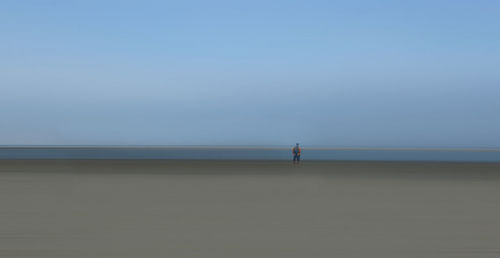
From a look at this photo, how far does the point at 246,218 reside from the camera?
309 inches

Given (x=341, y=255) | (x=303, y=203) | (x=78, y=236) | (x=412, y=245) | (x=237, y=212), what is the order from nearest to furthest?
(x=341, y=255) < (x=412, y=245) < (x=78, y=236) < (x=237, y=212) < (x=303, y=203)

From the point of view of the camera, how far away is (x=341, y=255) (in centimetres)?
561

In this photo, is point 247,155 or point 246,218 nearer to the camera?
point 246,218

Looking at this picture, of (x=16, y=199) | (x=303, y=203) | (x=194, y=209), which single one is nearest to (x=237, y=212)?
(x=194, y=209)

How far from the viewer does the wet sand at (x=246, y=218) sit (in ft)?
19.2

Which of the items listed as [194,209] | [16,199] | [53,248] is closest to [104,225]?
[53,248]

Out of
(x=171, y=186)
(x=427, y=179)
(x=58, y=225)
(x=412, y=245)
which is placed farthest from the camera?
(x=427, y=179)

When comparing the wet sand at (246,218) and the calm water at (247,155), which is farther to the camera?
the calm water at (247,155)

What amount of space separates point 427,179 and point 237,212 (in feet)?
30.7

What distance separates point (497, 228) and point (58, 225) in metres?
8.44

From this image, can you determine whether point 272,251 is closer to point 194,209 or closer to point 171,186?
point 194,209

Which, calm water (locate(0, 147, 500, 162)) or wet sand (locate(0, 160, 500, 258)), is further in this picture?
calm water (locate(0, 147, 500, 162))

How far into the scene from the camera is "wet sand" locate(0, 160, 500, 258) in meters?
5.84

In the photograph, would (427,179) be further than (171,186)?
Yes
